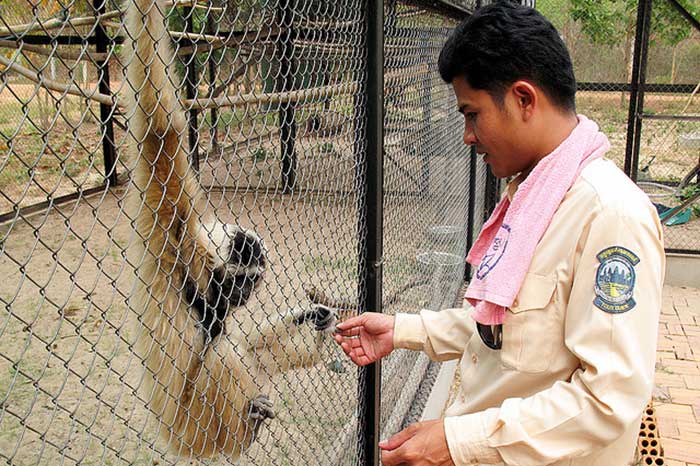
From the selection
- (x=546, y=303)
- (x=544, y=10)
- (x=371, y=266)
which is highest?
(x=544, y=10)

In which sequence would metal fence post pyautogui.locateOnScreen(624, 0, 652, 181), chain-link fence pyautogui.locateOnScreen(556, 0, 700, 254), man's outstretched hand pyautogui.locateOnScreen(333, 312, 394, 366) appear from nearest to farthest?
1. man's outstretched hand pyautogui.locateOnScreen(333, 312, 394, 366)
2. metal fence post pyautogui.locateOnScreen(624, 0, 652, 181)
3. chain-link fence pyautogui.locateOnScreen(556, 0, 700, 254)

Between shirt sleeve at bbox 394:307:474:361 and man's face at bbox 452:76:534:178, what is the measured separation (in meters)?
0.65

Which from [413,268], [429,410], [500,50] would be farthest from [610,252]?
[413,268]

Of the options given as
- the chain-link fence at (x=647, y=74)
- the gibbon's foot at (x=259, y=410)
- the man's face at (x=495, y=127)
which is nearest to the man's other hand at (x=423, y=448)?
the man's face at (x=495, y=127)

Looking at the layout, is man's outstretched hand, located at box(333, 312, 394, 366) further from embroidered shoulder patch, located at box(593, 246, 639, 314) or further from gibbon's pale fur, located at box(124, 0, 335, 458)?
embroidered shoulder patch, located at box(593, 246, 639, 314)

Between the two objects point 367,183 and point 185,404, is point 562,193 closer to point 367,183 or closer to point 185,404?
point 367,183

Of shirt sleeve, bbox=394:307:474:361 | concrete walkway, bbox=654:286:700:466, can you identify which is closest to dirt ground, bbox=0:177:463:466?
shirt sleeve, bbox=394:307:474:361

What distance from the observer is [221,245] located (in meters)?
3.09

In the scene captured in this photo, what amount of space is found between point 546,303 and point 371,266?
1248 millimetres

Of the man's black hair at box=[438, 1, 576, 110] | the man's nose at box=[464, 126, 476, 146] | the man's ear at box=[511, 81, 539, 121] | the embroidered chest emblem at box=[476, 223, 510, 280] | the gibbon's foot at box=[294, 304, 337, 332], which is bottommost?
the gibbon's foot at box=[294, 304, 337, 332]

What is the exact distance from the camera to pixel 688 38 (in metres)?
9.90

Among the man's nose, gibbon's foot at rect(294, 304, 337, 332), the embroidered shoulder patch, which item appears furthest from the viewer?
gibbon's foot at rect(294, 304, 337, 332)

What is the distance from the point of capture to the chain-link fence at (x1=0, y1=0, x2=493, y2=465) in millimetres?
1943

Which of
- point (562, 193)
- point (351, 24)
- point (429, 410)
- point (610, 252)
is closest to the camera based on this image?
point (610, 252)
